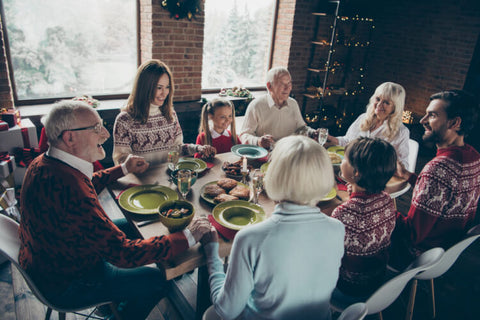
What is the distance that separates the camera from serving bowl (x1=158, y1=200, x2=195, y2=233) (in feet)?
4.26

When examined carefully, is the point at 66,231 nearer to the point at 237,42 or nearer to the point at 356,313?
the point at 356,313

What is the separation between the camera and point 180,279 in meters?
2.24

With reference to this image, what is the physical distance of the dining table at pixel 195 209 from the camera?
1.26m

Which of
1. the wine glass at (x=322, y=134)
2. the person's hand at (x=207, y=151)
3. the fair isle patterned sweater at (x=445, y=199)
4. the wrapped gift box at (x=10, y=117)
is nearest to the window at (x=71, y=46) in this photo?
the wrapped gift box at (x=10, y=117)

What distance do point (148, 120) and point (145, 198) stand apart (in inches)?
31.0

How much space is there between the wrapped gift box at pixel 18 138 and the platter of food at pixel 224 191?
208cm

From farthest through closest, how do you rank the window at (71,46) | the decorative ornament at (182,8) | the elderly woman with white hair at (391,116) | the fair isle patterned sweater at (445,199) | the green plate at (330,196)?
the decorative ornament at (182,8) → the window at (71,46) → the elderly woman with white hair at (391,116) → the green plate at (330,196) → the fair isle patterned sweater at (445,199)

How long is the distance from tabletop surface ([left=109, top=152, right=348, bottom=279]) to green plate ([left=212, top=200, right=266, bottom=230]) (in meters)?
0.06

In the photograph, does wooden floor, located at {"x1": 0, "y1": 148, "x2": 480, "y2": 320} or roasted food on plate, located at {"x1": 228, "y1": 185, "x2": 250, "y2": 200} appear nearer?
roasted food on plate, located at {"x1": 228, "y1": 185, "x2": 250, "y2": 200}

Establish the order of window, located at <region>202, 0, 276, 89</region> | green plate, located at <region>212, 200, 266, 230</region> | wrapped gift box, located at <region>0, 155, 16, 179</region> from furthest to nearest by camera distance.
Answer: window, located at <region>202, 0, 276, 89</region> < wrapped gift box, located at <region>0, 155, 16, 179</region> < green plate, located at <region>212, 200, 266, 230</region>

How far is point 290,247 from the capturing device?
973 mm

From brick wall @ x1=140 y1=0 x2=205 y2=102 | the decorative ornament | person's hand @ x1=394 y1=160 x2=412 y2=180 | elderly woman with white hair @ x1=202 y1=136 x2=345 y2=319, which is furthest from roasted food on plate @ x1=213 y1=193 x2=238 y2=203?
the decorative ornament

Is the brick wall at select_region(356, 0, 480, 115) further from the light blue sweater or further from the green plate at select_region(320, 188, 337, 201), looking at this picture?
the light blue sweater

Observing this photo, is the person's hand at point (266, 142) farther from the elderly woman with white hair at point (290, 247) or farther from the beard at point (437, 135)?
the elderly woman with white hair at point (290, 247)
